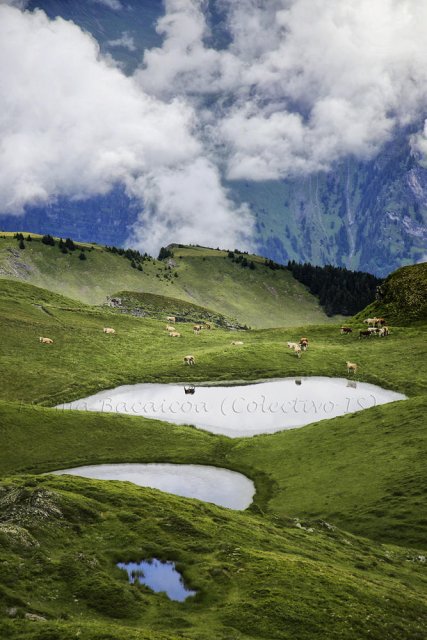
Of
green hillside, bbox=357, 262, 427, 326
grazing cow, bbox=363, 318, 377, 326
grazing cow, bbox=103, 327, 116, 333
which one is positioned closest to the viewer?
grazing cow, bbox=103, 327, 116, 333

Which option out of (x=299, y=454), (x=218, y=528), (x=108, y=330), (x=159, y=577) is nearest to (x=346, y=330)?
(x=108, y=330)

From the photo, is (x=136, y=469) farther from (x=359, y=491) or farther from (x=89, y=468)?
(x=359, y=491)

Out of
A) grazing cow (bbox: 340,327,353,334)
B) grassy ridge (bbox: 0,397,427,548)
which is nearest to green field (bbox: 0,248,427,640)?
grassy ridge (bbox: 0,397,427,548)

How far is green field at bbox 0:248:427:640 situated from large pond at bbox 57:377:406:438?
377 cm

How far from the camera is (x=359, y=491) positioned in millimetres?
49969

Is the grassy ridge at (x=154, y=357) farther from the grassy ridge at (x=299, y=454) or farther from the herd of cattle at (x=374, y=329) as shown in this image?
the grassy ridge at (x=299, y=454)

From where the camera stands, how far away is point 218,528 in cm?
3628

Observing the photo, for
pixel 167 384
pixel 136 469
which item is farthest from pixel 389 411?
pixel 167 384

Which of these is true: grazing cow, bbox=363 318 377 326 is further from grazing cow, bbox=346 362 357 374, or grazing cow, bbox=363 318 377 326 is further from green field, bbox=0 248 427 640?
green field, bbox=0 248 427 640

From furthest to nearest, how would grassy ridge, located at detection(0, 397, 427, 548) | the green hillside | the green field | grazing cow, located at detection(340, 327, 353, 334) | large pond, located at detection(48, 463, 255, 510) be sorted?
the green hillside, grazing cow, located at detection(340, 327, 353, 334), large pond, located at detection(48, 463, 255, 510), grassy ridge, located at detection(0, 397, 427, 548), the green field

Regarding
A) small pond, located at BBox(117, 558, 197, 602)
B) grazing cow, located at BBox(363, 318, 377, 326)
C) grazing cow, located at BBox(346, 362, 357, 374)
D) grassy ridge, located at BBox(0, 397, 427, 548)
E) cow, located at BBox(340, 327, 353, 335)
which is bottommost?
small pond, located at BBox(117, 558, 197, 602)

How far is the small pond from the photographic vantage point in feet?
93.6

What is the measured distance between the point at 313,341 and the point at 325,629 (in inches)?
4021

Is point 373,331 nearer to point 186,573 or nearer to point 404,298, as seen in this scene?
point 404,298
